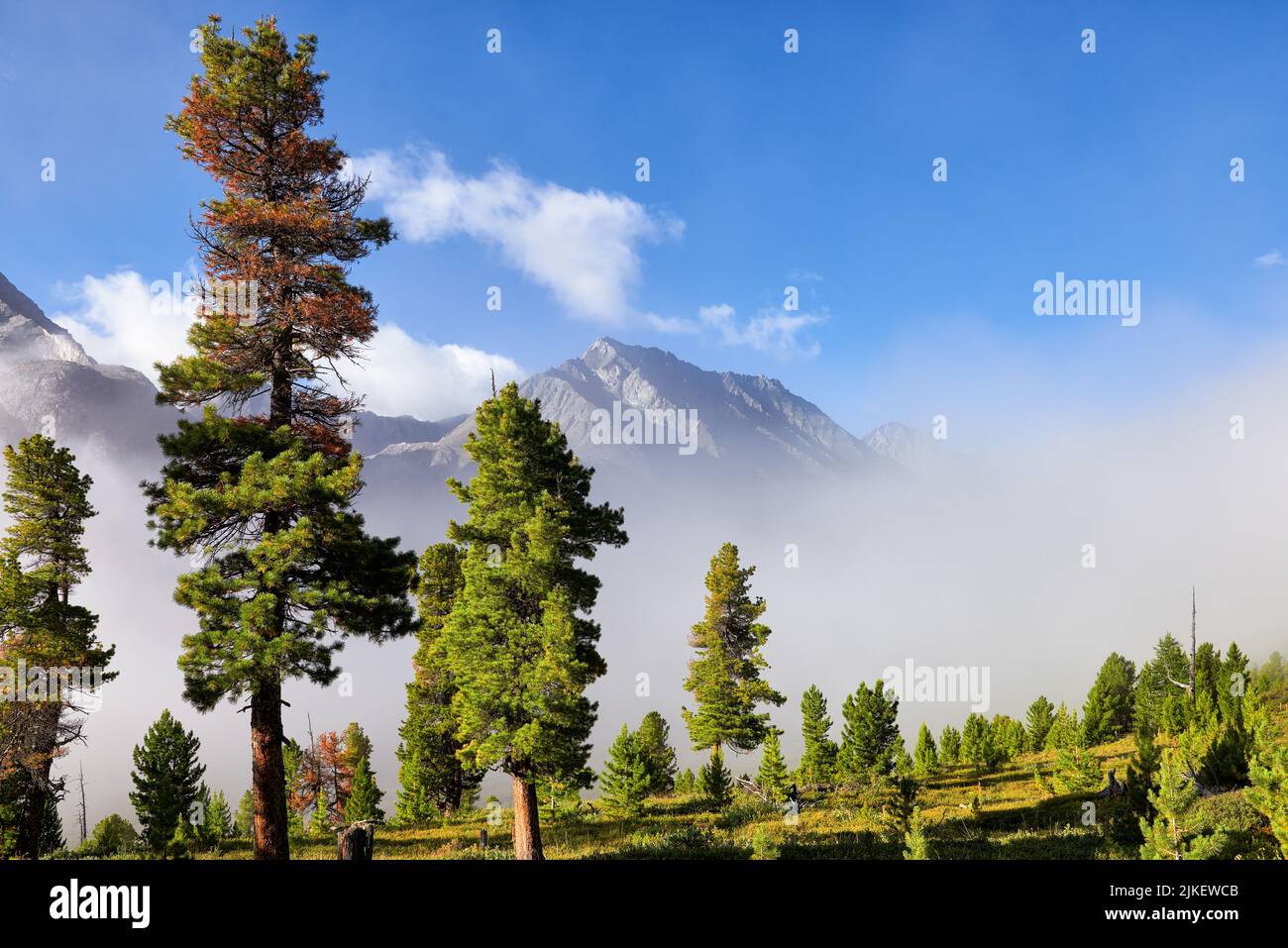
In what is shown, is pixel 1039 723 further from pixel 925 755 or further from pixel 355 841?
pixel 355 841

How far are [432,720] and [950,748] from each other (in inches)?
2018

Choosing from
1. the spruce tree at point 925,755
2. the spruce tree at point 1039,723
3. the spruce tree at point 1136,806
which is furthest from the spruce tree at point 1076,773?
the spruce tree at point 1039,723

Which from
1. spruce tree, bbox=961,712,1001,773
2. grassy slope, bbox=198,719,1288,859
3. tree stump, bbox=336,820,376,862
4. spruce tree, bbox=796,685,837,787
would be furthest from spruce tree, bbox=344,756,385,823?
spruce tree, bbox=961,712,1001,773

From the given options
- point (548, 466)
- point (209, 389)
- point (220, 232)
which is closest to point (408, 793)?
point (548, 466)

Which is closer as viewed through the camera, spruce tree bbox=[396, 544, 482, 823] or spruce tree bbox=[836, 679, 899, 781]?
spruce tree bbox=[396, 544, 482, 823]

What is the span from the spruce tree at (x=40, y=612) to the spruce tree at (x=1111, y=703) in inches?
2745

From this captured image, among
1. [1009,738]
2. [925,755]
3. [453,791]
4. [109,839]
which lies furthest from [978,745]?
[109,839]

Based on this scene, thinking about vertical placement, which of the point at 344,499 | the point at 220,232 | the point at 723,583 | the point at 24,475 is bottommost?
the point at 723,583

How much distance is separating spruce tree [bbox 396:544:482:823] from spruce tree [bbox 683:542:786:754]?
13850 mm

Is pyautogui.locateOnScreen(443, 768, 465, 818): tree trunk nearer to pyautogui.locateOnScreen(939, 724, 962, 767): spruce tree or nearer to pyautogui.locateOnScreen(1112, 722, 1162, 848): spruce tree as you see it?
pyautogui.locateOnScreen(1112, 722, 1162, 848): spruce tree

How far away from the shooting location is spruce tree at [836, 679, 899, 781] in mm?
42281

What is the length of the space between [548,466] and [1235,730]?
29.7m
